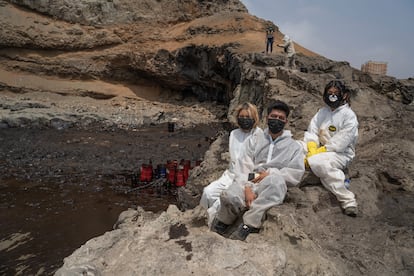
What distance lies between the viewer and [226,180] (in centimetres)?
370

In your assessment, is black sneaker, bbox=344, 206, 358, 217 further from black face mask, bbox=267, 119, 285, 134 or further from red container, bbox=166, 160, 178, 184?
red container, bbox=166, 160, 178, 184

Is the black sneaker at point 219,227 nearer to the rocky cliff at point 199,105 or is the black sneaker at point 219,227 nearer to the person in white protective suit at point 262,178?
the person in white protective suit at point 262,178

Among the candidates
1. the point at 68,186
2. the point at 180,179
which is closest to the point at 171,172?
the point at 180,179

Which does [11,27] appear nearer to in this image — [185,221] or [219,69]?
[219,69]

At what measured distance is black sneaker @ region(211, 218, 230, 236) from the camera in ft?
10.5

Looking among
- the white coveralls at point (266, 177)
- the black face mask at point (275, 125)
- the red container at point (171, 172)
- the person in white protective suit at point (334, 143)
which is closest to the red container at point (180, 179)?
the red container at point (171, 172)

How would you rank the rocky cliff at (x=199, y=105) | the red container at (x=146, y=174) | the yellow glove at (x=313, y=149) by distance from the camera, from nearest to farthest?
the rocky cliff at (x=199, y=105)
the yellow glove at (x=313, y=149)
the red container at (x=146, y=174)

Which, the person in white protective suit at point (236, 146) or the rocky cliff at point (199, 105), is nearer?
the rocky cliff at point (199, 105)

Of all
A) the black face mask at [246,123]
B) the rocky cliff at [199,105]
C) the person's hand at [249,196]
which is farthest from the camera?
the black face mask at [246,123]

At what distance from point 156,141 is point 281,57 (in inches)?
241

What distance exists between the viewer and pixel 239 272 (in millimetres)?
2275

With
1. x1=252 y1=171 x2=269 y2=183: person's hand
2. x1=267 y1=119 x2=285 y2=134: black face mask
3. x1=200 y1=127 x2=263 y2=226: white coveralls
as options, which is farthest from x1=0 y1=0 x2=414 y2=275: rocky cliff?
x1=267 y1=119 x2=285 y2=134: black face mask

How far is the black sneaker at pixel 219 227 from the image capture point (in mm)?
3186

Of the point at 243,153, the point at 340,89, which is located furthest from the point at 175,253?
the point at 340,89
